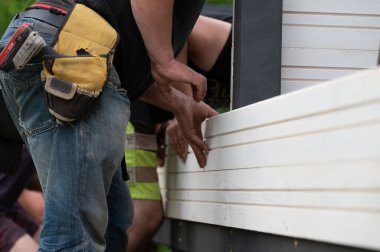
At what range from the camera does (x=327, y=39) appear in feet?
11.6

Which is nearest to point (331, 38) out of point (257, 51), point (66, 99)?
point (257, 51)

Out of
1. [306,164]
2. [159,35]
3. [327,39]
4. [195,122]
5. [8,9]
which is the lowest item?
[306,164]

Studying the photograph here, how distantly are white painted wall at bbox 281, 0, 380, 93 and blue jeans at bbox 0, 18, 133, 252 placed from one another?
1.02 metres

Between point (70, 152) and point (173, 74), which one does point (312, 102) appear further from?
point (70, 152)

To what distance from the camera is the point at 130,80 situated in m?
3.00

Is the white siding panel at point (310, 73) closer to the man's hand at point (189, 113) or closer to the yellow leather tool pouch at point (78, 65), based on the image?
the man's hand at point (189, 113)

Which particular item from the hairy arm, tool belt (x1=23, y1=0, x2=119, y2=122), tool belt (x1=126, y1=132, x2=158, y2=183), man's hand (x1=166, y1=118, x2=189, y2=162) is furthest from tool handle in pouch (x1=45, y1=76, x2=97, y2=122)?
tool belt (x1=126, y1=132, x2=158, y2=183)

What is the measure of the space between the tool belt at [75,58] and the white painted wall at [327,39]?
3.47 feet

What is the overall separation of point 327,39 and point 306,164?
52.1 inches

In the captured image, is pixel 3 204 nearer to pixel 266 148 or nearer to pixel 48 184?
pixel 48 184

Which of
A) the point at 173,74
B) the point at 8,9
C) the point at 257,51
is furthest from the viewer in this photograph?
the point at 8,9

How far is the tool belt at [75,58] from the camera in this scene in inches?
A: 102

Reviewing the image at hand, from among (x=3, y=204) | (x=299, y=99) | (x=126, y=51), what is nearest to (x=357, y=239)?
(x=299, y=99)

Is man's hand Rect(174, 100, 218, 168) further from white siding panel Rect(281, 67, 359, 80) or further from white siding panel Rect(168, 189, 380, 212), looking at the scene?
white siding panel Rect(281, 67, 359, 80)
